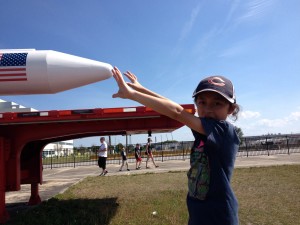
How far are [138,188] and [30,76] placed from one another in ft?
16.2

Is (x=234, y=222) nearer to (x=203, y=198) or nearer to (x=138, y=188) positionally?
(x=203, y=198)

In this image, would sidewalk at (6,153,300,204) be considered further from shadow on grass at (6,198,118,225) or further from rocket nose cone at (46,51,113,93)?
rocket nose cone at (46,51,113,93)

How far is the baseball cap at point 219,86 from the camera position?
1.95 meters

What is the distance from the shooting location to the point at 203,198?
201 cm

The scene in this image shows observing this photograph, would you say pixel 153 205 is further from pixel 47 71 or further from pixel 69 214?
pixel 47 71

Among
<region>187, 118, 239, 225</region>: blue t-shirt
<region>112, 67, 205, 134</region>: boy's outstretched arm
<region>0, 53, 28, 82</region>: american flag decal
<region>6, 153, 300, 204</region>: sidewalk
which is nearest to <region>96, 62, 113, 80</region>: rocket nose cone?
<region>0, 53, 28, 82</region>: american flag decal

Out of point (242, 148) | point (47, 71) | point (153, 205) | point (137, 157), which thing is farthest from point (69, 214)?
point (242, 148)

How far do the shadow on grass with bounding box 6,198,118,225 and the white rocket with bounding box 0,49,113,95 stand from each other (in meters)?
2.24

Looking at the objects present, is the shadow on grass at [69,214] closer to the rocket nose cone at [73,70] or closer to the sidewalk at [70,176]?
the sidewalk at [70,176]

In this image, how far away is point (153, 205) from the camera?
6215 millimetres

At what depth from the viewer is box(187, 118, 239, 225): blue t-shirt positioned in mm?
1953

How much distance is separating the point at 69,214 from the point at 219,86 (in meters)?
4.61

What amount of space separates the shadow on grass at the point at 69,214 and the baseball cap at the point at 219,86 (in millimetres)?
3852

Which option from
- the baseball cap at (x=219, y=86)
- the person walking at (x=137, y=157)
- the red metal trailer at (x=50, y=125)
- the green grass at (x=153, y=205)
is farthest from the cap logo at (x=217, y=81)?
the person walking at (x=137, y=157)
